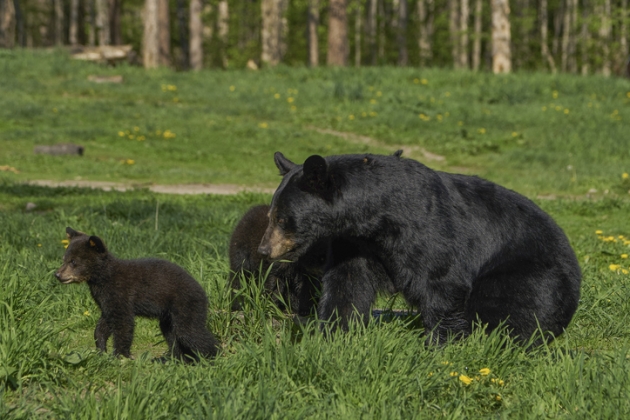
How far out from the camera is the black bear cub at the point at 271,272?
20.0 ft

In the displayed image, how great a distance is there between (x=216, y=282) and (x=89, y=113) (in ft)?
48.4

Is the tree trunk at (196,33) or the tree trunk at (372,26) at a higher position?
the tree trunk at (372,26)

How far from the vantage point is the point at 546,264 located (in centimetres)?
528

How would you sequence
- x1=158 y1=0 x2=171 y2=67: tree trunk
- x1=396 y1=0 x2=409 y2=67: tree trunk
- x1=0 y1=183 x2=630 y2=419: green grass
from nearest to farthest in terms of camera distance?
x1=0 y1=183 x2=630 y2=419: green grass, x1=158 y1=0 x2=171 y2=67: tree trunk, x1=396 y1=0 x2=409 y2=67: tree trunk

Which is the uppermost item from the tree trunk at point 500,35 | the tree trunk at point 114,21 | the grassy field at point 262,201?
the tree trunk at point 114,21

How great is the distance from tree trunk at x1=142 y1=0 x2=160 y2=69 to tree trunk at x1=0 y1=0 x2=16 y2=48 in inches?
469

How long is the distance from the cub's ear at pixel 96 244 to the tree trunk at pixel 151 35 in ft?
76.4

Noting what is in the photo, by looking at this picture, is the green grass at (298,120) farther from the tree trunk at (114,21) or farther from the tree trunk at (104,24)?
the tree trunk at (104,24)

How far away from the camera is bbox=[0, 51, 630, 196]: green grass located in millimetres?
15664

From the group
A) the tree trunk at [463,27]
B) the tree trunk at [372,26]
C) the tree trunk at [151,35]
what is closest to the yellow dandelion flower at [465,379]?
the tree trunk at [151,35]

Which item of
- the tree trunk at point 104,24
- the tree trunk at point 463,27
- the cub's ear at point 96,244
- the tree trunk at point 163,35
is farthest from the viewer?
the tree trunk at point 463,27

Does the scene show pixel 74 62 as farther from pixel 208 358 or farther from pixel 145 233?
pixel 208 358

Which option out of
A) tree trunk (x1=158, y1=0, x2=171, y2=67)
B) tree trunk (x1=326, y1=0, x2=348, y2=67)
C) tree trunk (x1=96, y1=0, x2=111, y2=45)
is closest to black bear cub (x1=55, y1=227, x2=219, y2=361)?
tree trunk (x1=326, y1=0, x2=348, y2=67)

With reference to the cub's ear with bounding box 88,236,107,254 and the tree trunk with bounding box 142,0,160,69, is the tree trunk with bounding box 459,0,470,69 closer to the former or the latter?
the tree trunk with bounding box 142,0,160,69
